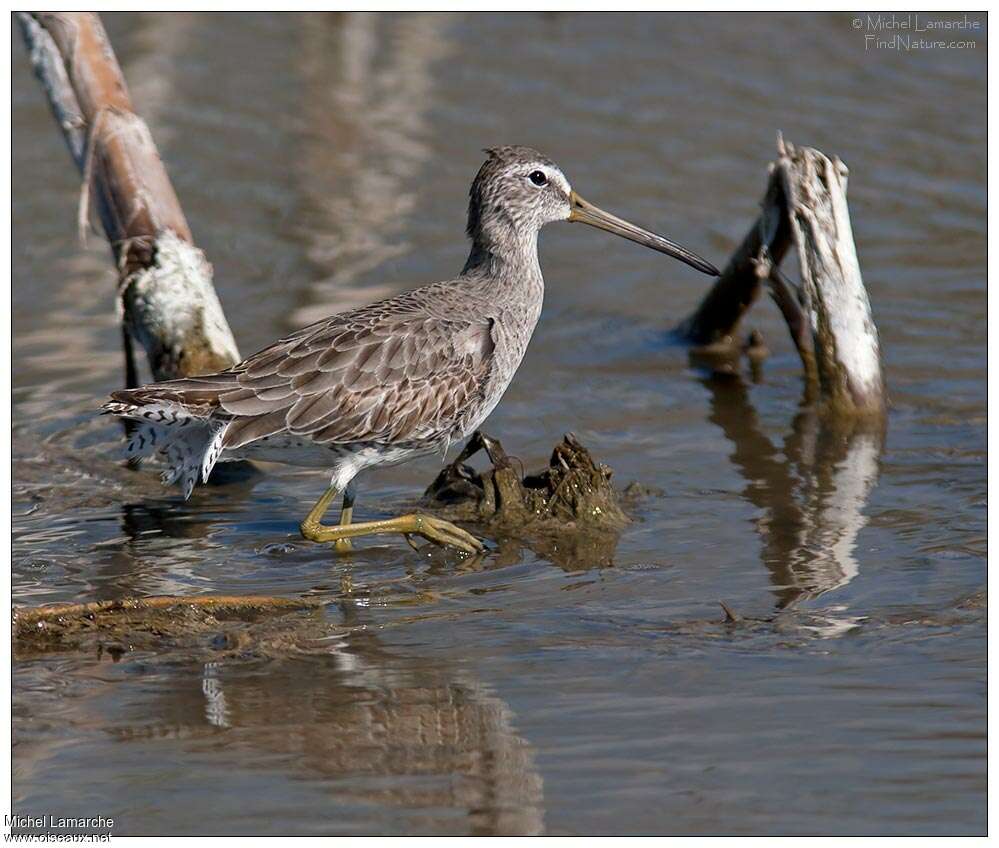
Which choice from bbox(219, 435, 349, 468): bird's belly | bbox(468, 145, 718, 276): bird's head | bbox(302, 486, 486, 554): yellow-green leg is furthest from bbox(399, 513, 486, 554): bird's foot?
bbox(468, 145, 718, 276): bird's head

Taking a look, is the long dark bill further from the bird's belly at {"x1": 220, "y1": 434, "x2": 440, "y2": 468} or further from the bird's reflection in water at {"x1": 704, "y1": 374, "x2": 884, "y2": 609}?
the bird's belly at {"x1": 220, "y1": 434, "x2": 440, "y2": 468}

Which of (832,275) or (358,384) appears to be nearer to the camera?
(358,384)

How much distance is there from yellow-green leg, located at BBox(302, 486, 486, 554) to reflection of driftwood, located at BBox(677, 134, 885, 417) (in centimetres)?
257

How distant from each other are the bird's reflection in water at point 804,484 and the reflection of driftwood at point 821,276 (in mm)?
232

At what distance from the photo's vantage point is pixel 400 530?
6.85m

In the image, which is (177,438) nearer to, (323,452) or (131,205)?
(323,452)

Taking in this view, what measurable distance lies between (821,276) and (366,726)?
414 centimetres

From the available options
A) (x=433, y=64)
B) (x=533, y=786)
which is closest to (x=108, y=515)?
(x=533, y=786)

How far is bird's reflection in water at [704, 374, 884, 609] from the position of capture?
6.66 meters

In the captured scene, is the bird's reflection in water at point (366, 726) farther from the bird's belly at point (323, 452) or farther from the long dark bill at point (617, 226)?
the long dark bill at point (617, 226)

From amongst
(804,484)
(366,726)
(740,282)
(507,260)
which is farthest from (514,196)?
(366,726)

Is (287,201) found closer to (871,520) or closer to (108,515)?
(108,515)

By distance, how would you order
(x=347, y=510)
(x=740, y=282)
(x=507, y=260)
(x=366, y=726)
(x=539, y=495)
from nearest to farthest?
1. (x=366, y=726)
2. (x=347, y=510)
3. (x=539, y=495)
4. (x=507, y=260)
5. (x=740, y=282)

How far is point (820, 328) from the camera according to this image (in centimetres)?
848
